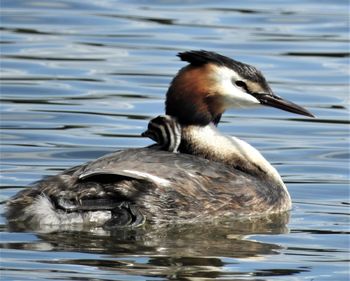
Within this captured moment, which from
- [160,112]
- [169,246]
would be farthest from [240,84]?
[160,112]

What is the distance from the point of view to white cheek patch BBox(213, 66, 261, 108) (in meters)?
10.3

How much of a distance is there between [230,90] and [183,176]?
2.91 ft

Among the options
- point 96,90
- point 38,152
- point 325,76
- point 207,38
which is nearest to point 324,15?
point 207,38

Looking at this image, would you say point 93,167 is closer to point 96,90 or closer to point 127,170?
point 127,170

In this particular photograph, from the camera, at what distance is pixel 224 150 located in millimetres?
10422

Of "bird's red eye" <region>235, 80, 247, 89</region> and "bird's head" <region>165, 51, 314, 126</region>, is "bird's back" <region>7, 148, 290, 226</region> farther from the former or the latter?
"bird's red eye" <region>235, 80, 247, 89</region>

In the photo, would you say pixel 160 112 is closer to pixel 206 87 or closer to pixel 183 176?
pixel 206 87

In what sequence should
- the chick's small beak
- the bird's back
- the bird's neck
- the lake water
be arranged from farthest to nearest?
1. the chick's small beak
2. the bird's neck
3. the bird's back
4. the lake water

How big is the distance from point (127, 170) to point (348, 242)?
1456 millimetres

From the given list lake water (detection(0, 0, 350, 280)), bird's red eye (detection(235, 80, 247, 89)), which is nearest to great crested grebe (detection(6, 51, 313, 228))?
bird's red eye (detection(235, 80, 247, 89))

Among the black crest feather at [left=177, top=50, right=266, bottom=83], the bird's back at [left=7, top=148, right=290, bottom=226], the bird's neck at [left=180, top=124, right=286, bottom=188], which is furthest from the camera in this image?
the bird's neck at [left=180, top=124, right=286, bottom=188]

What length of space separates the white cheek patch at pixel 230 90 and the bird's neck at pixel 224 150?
227 mm

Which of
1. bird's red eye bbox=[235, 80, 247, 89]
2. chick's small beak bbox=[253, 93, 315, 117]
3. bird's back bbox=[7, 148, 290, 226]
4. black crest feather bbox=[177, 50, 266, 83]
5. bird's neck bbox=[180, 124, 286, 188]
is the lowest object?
bird's back bbox=[7, 148, 290, 226]

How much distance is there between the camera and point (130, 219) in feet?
31.3
